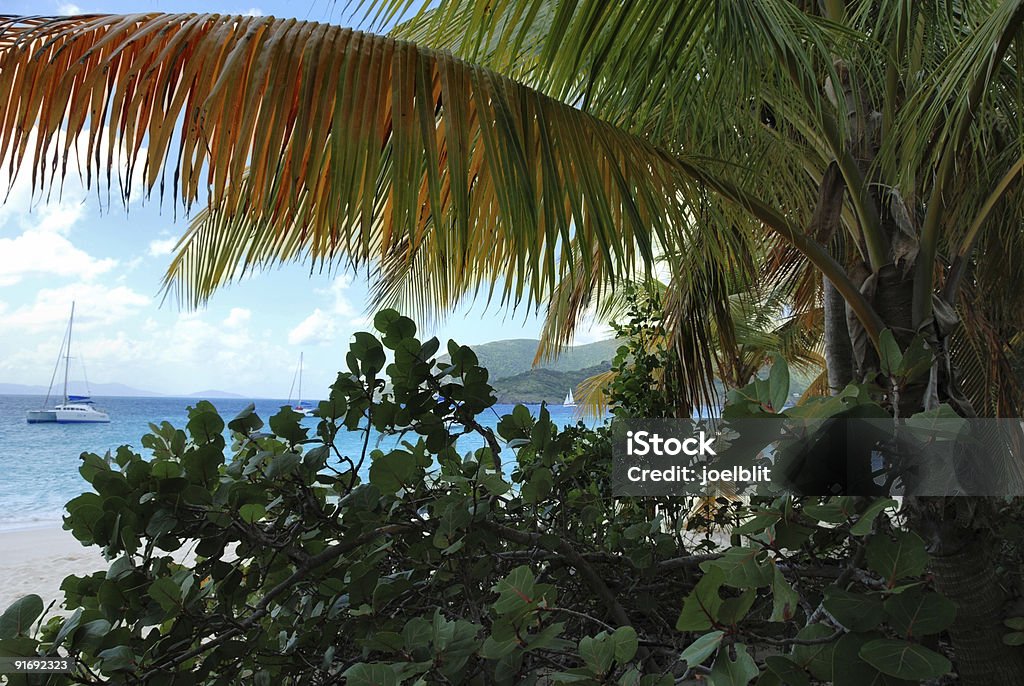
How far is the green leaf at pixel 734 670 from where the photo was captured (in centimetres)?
55

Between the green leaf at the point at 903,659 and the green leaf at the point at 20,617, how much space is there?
83cm

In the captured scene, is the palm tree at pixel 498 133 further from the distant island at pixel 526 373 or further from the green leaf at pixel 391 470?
the distant island at pixel 526 373

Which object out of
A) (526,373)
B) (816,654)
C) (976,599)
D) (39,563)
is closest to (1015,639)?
(976,599)

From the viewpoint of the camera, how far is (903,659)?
1.77ft

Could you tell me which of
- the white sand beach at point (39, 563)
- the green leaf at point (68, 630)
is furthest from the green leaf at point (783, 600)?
the white sand beach at point (39, 563)

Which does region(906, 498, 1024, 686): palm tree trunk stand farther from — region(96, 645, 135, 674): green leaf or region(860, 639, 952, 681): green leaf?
region(96, 645, 135, 674): green leaf

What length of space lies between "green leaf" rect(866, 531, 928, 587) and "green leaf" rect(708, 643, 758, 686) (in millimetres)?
135

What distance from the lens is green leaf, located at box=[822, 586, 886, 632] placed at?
1.83ft

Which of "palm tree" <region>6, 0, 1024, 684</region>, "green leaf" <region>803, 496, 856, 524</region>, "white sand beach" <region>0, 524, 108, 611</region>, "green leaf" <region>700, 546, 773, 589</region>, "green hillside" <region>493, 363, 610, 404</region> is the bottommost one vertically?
"white sand beach" <region>0, 524, 108, 611</region>

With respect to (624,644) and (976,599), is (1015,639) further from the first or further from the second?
(624,644)

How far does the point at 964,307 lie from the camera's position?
357 cm

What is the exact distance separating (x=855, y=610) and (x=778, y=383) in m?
0.21

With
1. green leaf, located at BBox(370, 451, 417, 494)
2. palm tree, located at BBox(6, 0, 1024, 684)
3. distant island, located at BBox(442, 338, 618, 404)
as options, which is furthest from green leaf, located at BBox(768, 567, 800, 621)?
distant island, located at BBox(442, 338, 618, 404)

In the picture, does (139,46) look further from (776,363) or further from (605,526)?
(605,526)
